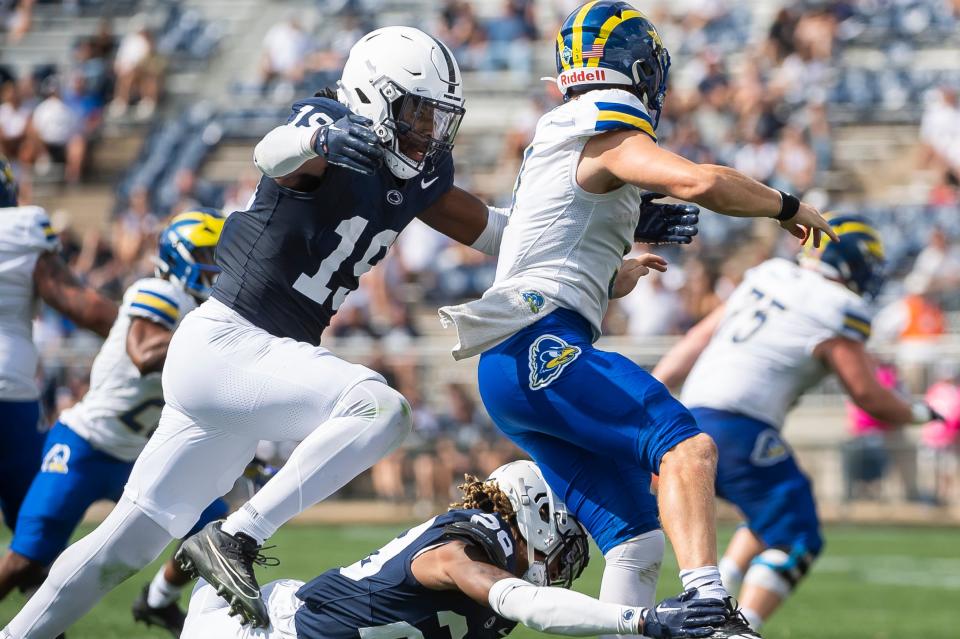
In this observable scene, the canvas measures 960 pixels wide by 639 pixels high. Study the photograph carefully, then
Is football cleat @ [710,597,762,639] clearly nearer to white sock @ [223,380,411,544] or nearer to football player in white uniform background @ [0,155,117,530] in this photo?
white sock @ [223,380,411,544]

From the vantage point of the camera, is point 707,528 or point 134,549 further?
point 134,549

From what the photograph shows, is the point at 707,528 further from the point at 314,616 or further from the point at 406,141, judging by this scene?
the point at 406,141

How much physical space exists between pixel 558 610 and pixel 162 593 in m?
2.78

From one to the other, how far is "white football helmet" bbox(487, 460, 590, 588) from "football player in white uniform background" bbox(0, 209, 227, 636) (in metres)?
2.23

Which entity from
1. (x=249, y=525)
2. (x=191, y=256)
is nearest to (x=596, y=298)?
(x=249, y=525)

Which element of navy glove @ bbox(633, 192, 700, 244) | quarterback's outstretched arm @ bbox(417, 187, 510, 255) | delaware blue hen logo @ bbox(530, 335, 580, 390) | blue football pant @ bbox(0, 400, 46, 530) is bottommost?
blue football pant @ bbox(0, 400, 46, 530)

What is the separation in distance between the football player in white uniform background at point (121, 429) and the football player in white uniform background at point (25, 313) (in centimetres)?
13

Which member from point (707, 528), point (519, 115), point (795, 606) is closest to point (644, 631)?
point (707, 528)

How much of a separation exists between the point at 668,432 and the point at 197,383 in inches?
61.6

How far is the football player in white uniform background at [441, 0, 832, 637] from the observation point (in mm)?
4488

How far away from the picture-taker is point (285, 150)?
183 inches

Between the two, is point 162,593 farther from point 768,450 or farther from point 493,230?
point 768,450

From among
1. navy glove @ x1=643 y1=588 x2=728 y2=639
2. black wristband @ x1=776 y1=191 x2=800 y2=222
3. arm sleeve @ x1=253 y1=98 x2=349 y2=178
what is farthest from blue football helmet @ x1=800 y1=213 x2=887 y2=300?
navy glove @ x1=643 y1=588 x2=728 y2=639

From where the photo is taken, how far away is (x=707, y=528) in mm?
4355
